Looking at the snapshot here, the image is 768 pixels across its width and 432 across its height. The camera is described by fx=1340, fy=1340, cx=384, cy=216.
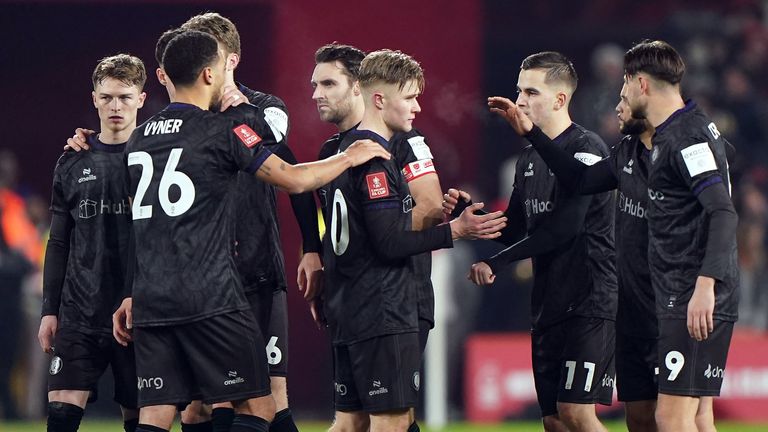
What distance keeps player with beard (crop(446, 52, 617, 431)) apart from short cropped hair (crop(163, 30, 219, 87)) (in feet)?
4.68

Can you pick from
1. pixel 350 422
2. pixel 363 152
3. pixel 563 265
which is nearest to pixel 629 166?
pixel 563 265

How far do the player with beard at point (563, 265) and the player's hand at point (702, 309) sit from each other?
91 cm

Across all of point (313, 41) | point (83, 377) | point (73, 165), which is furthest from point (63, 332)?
point (313, 41)

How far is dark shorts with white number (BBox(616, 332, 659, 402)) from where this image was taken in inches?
260

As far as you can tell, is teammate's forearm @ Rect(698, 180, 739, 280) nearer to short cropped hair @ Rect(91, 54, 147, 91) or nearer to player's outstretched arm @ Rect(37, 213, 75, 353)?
short cropped hair @ Rect(91, 54, 147, 91)

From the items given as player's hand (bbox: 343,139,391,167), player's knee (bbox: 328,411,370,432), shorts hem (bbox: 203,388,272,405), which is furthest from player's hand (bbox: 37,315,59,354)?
player's hand (bbox: 343,139,391,167)

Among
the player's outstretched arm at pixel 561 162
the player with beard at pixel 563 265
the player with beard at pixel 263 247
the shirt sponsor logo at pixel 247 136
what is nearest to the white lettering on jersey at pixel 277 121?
the player with beard at pixel 263 247

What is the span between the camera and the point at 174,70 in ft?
19.0

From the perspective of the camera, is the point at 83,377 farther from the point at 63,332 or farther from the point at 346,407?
the point at 346,407

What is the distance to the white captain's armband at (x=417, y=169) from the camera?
6371 mm

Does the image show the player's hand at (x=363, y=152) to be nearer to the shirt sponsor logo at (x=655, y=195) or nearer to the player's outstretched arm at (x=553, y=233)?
the player's outstretched arm at (x=553, y=233)

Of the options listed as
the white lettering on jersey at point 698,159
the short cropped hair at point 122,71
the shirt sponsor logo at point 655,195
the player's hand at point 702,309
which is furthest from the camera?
the short cropped hair at point 122,71

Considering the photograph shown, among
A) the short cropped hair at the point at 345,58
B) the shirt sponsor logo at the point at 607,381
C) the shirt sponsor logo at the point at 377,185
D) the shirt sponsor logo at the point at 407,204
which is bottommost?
the shirt sponsor logo at the point at 607,381

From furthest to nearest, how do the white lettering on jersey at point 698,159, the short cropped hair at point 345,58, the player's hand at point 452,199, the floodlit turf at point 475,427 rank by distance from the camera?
the floodlit turf at point 475,427
the short cropped hair at point 345,58
the player's hand at point 452,199
the white lettering on jersey at point 698,159
